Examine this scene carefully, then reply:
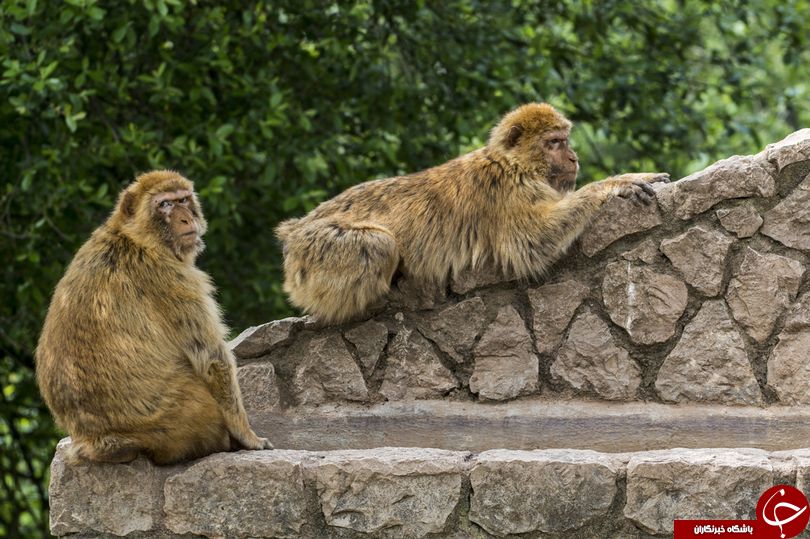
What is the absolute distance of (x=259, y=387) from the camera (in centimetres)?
580

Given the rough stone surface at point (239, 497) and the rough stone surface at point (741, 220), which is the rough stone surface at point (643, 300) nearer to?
the rough stone surface at point (741, 220)

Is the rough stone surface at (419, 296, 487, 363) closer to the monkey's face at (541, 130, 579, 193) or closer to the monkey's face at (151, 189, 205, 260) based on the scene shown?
the monkey's face at (541, 130, 579, 193)

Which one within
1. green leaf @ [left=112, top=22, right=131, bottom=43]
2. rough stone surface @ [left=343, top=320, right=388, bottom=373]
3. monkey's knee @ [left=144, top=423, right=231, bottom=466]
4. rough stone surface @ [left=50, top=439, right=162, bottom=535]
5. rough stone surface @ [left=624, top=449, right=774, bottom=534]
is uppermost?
green leaf @ [left=112, top=22, right=131, bottom=43]

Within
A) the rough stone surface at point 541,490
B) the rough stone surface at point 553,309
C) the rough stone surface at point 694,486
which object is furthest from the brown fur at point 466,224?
the rough stone surface at point 694,486

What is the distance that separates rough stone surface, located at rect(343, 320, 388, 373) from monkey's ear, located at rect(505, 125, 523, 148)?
106 centimetres

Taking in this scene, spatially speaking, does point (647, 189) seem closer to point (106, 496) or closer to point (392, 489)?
point (392, 489)

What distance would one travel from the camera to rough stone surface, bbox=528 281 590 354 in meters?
5.59

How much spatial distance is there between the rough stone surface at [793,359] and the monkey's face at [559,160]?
1.21 meters

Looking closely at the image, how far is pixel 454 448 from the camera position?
5625 mm

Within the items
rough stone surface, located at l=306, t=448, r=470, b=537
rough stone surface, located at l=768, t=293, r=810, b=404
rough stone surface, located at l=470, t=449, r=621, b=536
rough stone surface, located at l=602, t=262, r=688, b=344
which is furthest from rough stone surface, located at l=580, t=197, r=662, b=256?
rough stone surface, located at l=306, t=448, r=470, b=537

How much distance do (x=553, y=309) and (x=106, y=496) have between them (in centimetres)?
215

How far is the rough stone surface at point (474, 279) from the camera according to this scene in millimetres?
5699

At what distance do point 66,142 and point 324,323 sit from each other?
293cm

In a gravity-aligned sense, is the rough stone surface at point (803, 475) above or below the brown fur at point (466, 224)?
below
